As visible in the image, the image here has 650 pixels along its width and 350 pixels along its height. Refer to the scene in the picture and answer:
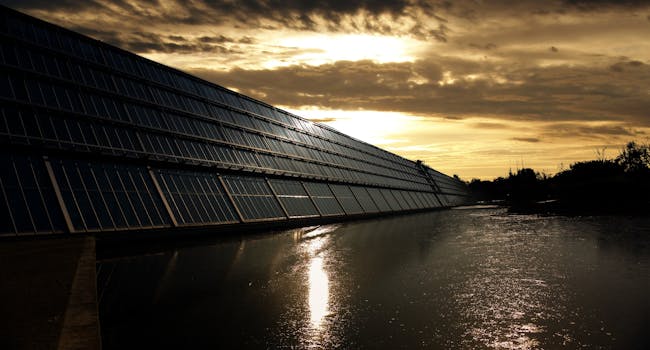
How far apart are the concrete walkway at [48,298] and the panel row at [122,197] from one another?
4.24 meters

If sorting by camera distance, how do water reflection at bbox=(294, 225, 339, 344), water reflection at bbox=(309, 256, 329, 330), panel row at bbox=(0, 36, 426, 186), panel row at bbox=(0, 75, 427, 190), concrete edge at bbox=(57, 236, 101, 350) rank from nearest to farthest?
concrete edge at bbox=(57, 236, 101, 350) → water reflection at bbox=(294, 225, 339, 344) → water reflection at bbox=(309, 256, 329, 330) → panel row at bbox=(0, 75, 427, 190) → panel row at bbox=(0, 36, 426, 186)

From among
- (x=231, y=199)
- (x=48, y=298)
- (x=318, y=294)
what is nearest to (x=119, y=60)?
(x=231, y=199)

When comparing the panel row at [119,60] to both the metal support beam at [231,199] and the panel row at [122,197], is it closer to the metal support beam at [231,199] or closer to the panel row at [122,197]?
the panel row at [122,197]

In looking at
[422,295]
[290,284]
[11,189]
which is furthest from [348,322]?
[11,189]

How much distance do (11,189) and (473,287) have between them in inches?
822

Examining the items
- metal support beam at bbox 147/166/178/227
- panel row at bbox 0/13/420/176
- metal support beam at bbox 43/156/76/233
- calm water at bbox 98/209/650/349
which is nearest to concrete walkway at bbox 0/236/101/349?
calm water at bbox 98/209/650/349

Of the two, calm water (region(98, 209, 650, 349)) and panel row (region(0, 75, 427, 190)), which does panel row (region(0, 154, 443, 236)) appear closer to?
panel row (region(0, 75, 427, 190))

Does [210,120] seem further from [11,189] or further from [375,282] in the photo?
[375,282]

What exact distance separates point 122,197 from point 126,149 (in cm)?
558

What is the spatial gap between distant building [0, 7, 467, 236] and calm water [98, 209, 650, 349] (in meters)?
5.96

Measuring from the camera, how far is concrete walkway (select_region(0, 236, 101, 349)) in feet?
27.6

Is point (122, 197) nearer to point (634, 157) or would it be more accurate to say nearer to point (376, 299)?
point (376, 299)

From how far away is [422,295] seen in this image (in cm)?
1450

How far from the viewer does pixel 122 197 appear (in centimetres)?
2758
